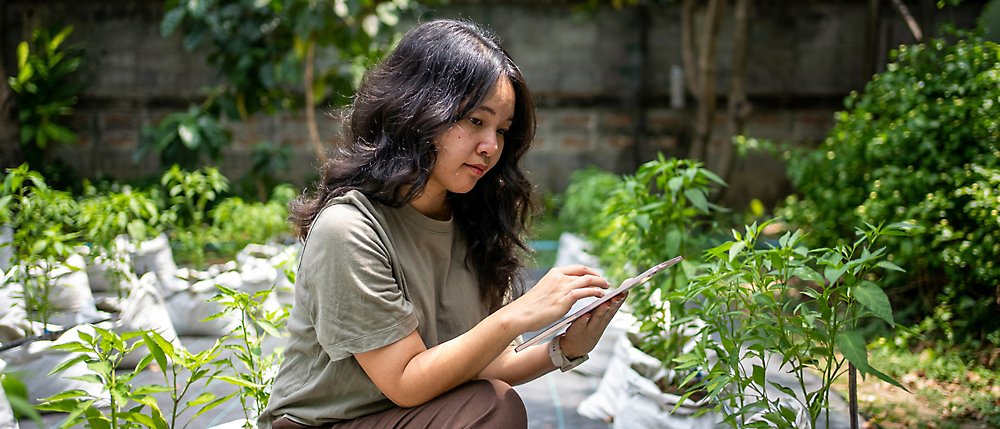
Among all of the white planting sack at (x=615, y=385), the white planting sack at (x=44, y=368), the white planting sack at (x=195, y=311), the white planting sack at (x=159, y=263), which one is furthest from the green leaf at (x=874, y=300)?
the white planting sack at (x=159, y=263)

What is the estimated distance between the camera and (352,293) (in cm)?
176

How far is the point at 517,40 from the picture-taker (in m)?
9.05

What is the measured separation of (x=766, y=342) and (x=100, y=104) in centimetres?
846

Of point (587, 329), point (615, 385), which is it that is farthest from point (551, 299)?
point (615, 385)

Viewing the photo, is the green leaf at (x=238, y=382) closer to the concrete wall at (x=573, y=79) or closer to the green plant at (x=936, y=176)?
the green plant at (x=936, y=176)

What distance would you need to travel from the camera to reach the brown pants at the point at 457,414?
6.02 feet

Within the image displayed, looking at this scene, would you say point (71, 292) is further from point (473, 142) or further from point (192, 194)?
point (473, 142)

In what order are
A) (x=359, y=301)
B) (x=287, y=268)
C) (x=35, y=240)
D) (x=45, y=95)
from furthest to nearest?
(x=45, y=95)
(x=35, y=240)
(x=287, y=268)
(x=359, y=301)

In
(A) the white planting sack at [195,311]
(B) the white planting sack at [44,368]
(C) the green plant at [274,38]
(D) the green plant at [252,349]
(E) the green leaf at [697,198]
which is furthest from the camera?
(C) the green plant at [274,38]

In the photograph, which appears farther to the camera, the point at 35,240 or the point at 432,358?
the point at 35,240

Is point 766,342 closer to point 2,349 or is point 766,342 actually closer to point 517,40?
point 2,349

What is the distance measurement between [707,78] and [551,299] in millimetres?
5526

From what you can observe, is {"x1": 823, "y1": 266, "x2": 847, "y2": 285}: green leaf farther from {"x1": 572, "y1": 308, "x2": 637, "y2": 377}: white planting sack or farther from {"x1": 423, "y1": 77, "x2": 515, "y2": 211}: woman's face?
{"x1": 572, "y1": 308, "x2": 637, "y2": 377}: white planting sack

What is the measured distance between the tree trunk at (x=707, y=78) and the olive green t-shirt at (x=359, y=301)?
507 cm
